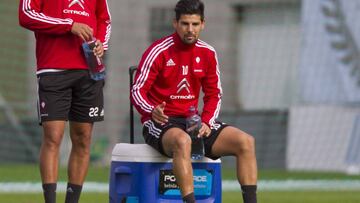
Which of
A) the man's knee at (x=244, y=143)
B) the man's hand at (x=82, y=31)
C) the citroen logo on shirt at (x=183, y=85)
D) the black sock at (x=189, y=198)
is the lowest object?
the black sock at (x=189, y=198)

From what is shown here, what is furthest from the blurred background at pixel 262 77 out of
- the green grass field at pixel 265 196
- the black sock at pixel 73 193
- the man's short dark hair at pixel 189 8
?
the man's short dark hair at pixel 189 8

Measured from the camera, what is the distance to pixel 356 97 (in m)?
18.8

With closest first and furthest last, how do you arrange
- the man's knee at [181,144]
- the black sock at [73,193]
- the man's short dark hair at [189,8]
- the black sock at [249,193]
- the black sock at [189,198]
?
the black sock at [189,198] < the man's knee at [181,144] < the black sock at [249,193] < the man's short dark hair at [189,8] < the black sock at [73,193]

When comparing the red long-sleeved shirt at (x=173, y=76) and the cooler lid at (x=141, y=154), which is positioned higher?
the red long-sleeved shirt at (x=173, y=76)

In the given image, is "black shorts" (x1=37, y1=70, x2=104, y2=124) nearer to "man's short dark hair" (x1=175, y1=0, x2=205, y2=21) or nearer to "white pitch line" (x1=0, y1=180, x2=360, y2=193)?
"man's short dark hair" (x1=175, y1=0, x2=205, y2=21)

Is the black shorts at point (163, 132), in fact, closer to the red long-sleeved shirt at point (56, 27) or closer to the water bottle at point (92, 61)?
the water bottle at point (92, 61)

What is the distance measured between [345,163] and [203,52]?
403 inches

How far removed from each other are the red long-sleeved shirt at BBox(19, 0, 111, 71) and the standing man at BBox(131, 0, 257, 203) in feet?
1.51

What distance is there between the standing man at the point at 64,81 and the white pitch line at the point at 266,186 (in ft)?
13.4

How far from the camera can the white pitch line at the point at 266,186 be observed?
13.1m

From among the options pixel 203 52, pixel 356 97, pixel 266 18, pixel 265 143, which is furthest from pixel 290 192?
pixel 266 18

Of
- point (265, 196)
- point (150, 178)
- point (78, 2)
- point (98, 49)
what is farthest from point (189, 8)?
point (265, 196)

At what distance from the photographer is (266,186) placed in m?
14.3

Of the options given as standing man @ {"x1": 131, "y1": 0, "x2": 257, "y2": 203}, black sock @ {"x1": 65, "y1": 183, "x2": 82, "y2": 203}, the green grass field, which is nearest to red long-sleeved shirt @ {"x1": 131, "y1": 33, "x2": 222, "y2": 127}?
standing man @ {"x1": 131, "y1": 0, "x2": 257, "y2": 203}
